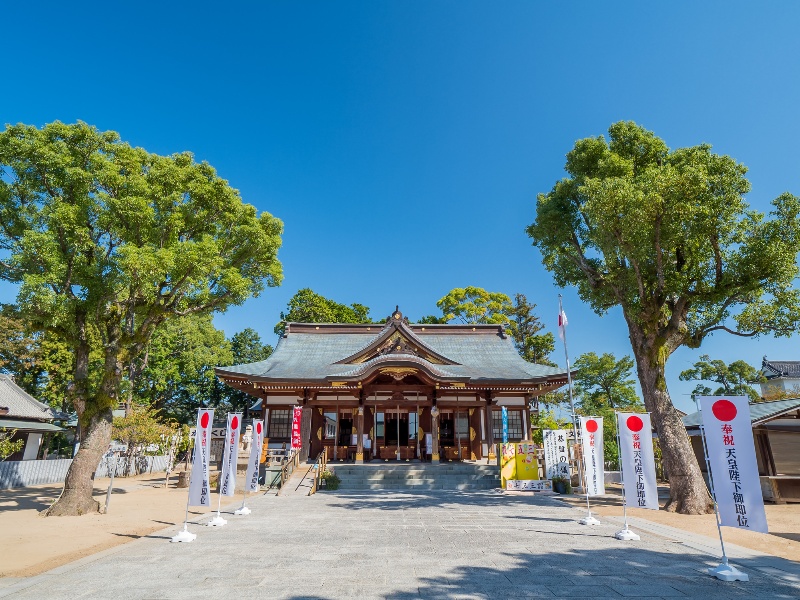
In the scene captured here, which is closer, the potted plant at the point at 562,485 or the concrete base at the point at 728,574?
the concrete base at the point at 728,574

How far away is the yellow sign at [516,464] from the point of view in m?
15.3

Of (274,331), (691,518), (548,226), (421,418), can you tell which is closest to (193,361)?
(274,331)

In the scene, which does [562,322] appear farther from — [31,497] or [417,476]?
[31,497]

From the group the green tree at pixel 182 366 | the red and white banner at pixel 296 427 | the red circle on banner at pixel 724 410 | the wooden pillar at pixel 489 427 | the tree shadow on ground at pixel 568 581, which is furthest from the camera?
the green tree at pixel 182 366

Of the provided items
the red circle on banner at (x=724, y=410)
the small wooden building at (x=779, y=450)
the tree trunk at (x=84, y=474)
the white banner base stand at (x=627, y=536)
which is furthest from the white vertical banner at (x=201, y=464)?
the small wooden building at (x=779, y=450)

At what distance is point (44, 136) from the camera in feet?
36.9

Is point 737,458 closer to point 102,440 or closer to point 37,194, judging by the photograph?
point 102,440

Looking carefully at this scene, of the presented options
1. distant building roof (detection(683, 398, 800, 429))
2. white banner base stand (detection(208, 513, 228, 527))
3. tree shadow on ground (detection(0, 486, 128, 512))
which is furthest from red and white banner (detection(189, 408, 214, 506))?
distant building roof (detection(683, 398, 800, 429))

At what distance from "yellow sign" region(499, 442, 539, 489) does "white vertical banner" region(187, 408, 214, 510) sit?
10336 mm

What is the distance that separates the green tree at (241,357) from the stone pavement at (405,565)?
3155cm

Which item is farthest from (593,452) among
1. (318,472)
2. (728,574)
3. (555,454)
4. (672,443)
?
(318,472)

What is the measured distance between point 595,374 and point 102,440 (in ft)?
117

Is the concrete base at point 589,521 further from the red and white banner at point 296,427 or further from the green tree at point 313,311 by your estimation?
the green tree at point 313,311

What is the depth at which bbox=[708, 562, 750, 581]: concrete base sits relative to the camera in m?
5.54
